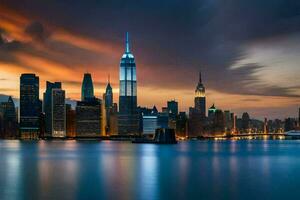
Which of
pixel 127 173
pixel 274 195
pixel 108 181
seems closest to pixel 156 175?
pixel 127 173

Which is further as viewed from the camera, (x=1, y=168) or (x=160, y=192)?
(x=1, y=168)

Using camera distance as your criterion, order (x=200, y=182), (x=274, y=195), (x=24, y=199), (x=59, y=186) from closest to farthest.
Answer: (x=24, y=199)
(x=274, y=195)
(x=59, y=186)
(x=200, y=182)

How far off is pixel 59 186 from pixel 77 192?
566cm

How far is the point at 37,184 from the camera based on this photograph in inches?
2440

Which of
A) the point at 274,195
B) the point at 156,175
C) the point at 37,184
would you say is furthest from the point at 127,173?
the point at 274,195

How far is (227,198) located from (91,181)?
20351 mm

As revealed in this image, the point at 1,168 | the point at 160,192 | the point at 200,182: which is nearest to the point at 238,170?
the point at 200,182

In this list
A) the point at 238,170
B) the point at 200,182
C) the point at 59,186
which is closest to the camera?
the point at 59,186

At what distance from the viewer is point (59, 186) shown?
2340 inches

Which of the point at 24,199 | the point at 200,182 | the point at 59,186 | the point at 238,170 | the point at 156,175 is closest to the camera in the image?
the point at 24,199

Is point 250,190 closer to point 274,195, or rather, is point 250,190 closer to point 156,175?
point 274,195

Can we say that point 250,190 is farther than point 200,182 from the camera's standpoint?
No

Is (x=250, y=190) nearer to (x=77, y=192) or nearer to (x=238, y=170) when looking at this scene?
(x=77, y=192)

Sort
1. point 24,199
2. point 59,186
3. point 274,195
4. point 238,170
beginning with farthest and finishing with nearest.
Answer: point 238,170 → point 59,186 → point 274,195 → point 24,199
